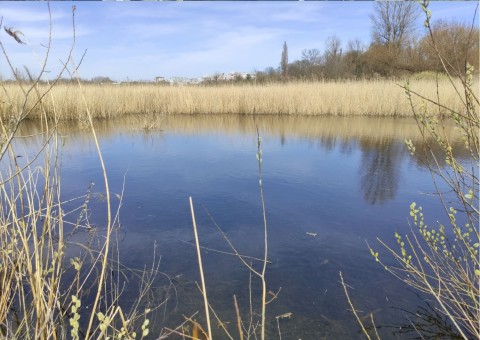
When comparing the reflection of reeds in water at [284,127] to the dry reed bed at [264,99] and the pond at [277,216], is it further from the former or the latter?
the pond at [277,216]

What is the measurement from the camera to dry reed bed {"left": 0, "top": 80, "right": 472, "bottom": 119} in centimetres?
902

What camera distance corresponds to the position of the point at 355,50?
2408cm

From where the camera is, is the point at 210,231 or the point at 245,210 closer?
the point at 210,231

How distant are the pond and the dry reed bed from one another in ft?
Answer: 11.9

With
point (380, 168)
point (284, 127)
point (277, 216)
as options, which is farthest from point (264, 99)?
point (277, 216)

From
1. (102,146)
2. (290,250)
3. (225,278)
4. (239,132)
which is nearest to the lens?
(225,278)

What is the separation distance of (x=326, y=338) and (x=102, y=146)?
16.8 feet

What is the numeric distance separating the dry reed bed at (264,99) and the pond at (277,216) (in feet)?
11.9

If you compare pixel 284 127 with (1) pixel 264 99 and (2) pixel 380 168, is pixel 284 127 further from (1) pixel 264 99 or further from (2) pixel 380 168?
(2) pixel 380 168

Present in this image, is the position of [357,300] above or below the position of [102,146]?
below

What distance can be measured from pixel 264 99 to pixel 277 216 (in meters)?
7.75

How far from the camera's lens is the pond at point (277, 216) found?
171 centimetres

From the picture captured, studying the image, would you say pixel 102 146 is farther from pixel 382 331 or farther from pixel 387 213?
pixel 382 331

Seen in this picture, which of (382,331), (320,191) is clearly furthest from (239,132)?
(382,331)
